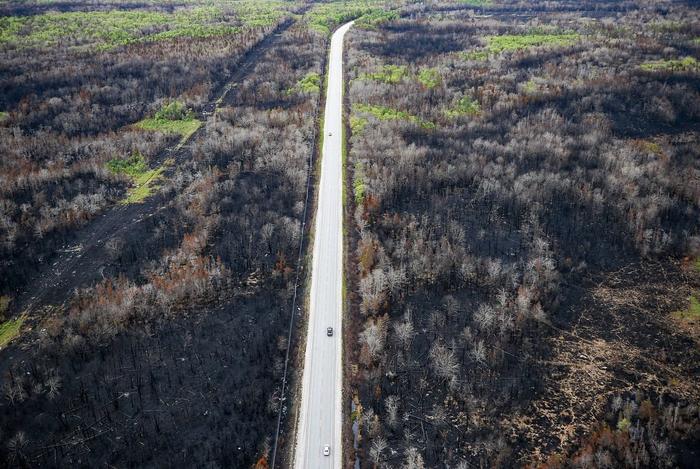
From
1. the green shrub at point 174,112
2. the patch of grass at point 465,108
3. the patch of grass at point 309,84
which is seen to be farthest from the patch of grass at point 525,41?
the green shrub at point 174,112

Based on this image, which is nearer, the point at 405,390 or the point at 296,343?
the point at 405,390

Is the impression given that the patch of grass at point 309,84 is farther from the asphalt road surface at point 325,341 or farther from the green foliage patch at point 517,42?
the green foliage patch at point 517,42

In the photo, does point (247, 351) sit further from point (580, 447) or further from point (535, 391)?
point (580, 447)

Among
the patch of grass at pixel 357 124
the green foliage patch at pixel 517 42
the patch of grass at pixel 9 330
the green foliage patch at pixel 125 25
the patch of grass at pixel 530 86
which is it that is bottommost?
the patch of grass at pixel 9 330

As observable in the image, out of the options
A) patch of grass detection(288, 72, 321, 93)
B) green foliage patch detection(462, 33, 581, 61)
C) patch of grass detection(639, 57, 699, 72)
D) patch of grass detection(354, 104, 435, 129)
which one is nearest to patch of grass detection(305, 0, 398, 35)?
green foliage patch detection(462, 33, 581, 61)

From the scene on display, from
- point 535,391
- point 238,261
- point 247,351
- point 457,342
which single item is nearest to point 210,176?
point 238,261

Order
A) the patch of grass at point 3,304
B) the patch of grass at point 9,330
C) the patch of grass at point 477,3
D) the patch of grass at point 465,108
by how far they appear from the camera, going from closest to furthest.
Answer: the patch of grass at point 9,330, the patch of grass at point 3,304, the patch of grass at point 465,108, the patch of grass at point 477,3
